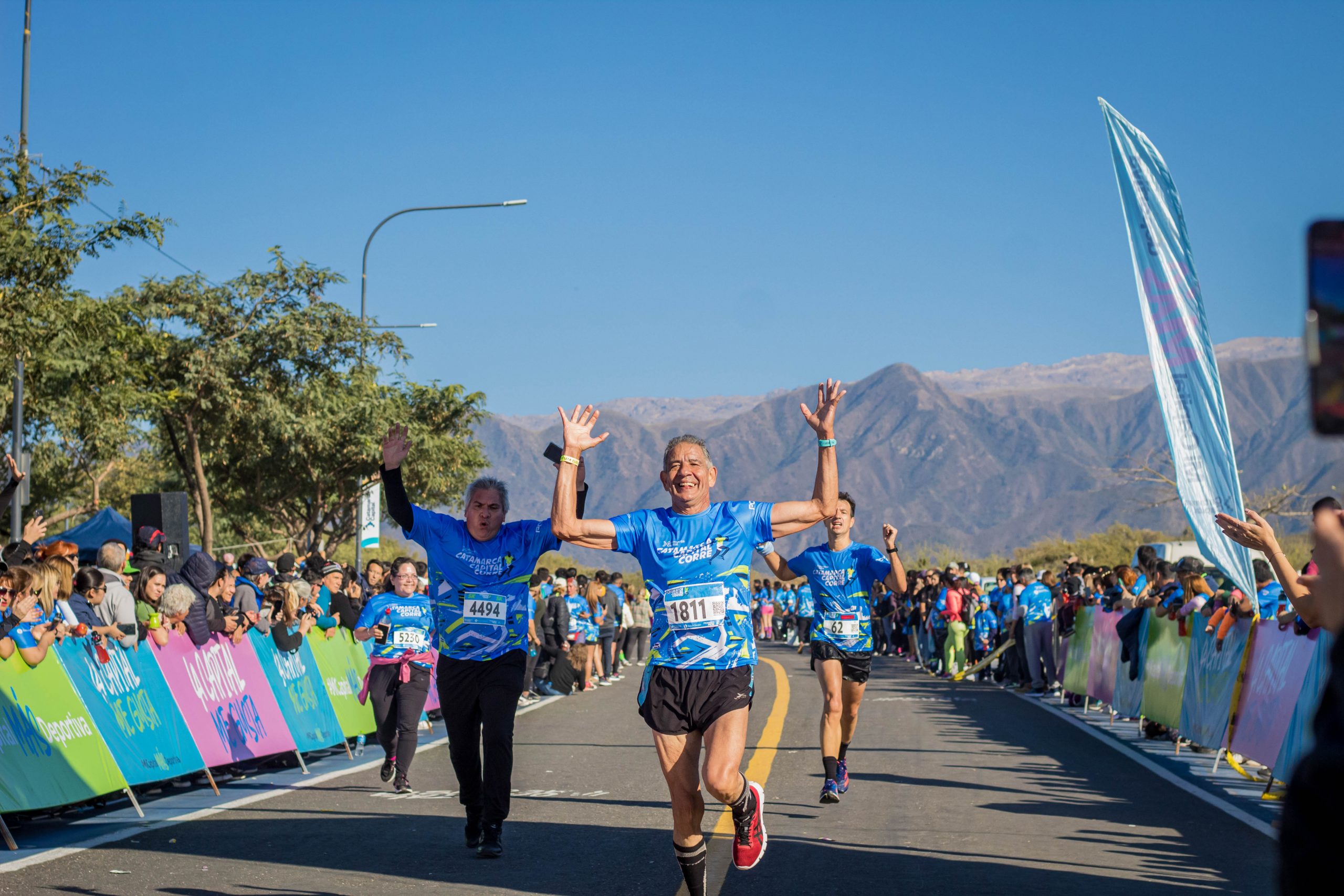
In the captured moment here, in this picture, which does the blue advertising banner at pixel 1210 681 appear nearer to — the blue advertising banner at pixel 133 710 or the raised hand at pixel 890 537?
the raised hand at pixel 890 537

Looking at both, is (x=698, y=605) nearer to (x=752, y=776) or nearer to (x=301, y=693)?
(x=752, y=776)

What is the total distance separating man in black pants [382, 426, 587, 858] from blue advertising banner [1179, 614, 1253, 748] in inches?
246

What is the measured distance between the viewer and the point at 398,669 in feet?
34.9

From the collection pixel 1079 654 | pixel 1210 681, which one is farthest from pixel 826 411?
pixel 1079 654

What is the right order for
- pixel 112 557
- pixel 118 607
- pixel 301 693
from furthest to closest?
1. pixel 301 693
2. pixel 112 557
3. pixel 118 607

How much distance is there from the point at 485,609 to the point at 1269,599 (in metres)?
7.41

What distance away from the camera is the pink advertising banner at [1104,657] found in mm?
16891

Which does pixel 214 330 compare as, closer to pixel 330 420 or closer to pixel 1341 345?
pixel 330 420

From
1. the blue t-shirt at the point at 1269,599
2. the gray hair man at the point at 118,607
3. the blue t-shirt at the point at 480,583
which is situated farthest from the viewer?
the blue t-shirt at the point at 1269,599

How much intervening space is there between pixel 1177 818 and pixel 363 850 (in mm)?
5083

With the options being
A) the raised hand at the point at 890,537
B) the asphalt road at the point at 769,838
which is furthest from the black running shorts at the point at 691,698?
the raised hand at the point at 890,537

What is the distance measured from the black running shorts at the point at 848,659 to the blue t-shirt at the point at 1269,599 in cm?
402

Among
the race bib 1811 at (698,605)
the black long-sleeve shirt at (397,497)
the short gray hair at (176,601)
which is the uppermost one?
the black long-sleeve shirt at (397,497)

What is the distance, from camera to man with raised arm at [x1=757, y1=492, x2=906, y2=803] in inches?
380
